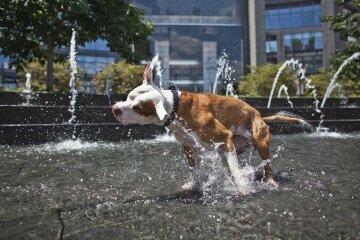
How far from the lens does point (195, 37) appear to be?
270 feet

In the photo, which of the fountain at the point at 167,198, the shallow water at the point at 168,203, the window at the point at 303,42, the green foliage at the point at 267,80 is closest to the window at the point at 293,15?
the window at the point at 303,42

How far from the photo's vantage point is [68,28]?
62.8ft

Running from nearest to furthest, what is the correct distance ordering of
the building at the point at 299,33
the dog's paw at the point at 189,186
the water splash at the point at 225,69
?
the dog's paw at the point at 189,186, the water splash at the point at 225,69, the building at the point at 299,33

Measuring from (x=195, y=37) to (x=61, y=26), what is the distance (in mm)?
65046

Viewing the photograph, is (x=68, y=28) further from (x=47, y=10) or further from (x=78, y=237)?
(x=78, y=237)

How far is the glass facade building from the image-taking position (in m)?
81.2

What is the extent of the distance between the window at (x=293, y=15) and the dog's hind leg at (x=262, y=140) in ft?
244

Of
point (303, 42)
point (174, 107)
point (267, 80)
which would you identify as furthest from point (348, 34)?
point (303, 42)

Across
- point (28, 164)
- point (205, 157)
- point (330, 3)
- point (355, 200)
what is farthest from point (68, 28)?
point (330, 3)

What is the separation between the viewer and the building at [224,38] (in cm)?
7344

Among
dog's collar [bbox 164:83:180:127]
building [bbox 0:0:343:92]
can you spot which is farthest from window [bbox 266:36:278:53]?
dog's collar [bbox 164:83:180:127]

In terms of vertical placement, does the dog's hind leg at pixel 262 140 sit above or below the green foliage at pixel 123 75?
below

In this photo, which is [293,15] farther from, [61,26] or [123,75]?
[61,26]

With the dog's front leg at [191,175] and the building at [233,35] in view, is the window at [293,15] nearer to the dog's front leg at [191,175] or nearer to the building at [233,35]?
the building at [233,35]
